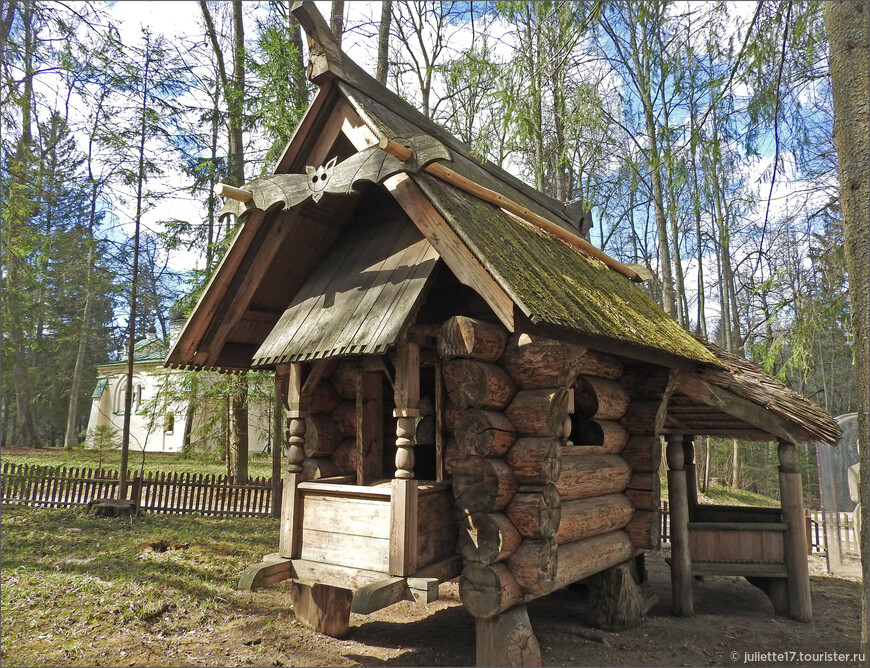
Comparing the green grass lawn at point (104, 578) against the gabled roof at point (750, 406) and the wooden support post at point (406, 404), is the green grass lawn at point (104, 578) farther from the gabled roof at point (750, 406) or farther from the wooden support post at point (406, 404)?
the gabled roof at point (750, 406)

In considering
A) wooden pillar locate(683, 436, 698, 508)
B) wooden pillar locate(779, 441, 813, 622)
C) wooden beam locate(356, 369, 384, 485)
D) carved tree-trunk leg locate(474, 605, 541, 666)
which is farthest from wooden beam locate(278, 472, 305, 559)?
wooden pillar locate(683, 436, 698, 508)

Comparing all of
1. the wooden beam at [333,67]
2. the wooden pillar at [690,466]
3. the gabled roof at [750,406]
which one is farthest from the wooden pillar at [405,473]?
the wooden pillar at [690,466]

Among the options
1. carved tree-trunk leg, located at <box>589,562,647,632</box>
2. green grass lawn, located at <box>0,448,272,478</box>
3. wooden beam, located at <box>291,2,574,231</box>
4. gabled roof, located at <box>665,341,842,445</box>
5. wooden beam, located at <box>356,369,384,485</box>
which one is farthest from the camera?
green grass lawn, located at <box>0,448,272,478</box>

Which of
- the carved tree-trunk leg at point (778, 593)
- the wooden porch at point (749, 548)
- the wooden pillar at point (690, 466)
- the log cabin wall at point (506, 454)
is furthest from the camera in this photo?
the wooden pillar at point (690, 466)

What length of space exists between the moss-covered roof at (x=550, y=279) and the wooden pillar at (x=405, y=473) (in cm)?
111

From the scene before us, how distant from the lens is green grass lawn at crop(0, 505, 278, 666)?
543 centimetres

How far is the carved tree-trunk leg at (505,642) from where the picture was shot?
495 cm

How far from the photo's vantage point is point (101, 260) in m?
14.6

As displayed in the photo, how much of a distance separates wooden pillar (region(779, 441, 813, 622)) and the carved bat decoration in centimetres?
677

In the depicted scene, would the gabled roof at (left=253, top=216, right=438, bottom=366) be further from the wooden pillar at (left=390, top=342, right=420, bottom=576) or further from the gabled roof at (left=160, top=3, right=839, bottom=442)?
the wooden pillar at (left=390, top=342, right=420, bottom=576)

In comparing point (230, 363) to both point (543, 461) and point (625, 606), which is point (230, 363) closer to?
point (543, 461)

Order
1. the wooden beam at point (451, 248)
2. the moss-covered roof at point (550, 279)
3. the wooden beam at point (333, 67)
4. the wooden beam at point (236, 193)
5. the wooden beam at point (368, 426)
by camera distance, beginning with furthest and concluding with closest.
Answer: the wooden beam at point (368, 426) → the wooden beam at point (236, 193) → the wooden beam at point (333, 67) → the moss-covered roof at point (550, 279) → the wooden beam at point (451, 248)

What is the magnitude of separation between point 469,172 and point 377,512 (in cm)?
445

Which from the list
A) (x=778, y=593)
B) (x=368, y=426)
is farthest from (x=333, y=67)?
(x=778, y=593)
